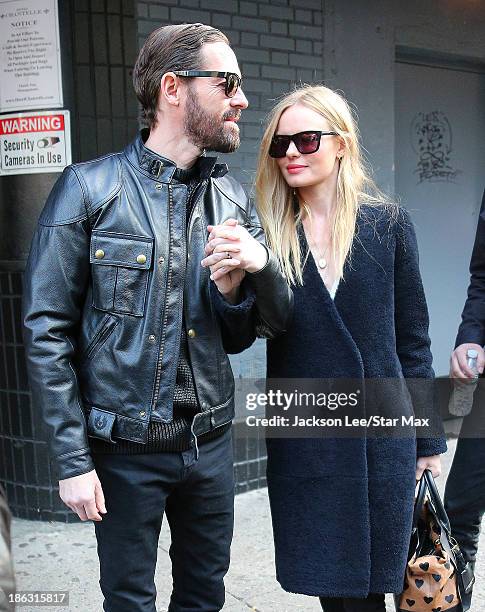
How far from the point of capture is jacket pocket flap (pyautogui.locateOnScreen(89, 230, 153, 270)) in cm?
A: 208

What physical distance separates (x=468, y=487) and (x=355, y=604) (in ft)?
2.64

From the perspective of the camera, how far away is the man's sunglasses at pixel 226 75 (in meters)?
2.12

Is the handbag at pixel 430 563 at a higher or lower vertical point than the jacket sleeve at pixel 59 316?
lower

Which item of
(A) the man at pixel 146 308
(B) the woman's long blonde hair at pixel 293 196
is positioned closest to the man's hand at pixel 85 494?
(A) the man at pixel 146 308

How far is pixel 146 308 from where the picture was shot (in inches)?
82.8

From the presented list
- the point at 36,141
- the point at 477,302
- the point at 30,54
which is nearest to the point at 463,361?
the point at 477,302

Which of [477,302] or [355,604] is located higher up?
[477,302]

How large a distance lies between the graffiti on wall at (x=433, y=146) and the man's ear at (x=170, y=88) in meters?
3.96

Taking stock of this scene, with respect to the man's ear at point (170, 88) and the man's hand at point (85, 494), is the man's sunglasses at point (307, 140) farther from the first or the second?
the man's hand at point (85, 494)

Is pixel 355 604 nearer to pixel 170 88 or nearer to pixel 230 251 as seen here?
pixel 230 251

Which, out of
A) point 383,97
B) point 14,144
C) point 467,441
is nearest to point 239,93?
point 467,441

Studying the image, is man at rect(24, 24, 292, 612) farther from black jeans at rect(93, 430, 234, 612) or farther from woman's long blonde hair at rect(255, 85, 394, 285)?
woman's long blonde hair at rect(255, 85, 394, 285)

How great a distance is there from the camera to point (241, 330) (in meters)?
2.26

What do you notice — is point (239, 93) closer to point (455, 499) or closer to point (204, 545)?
point (204, 545)
